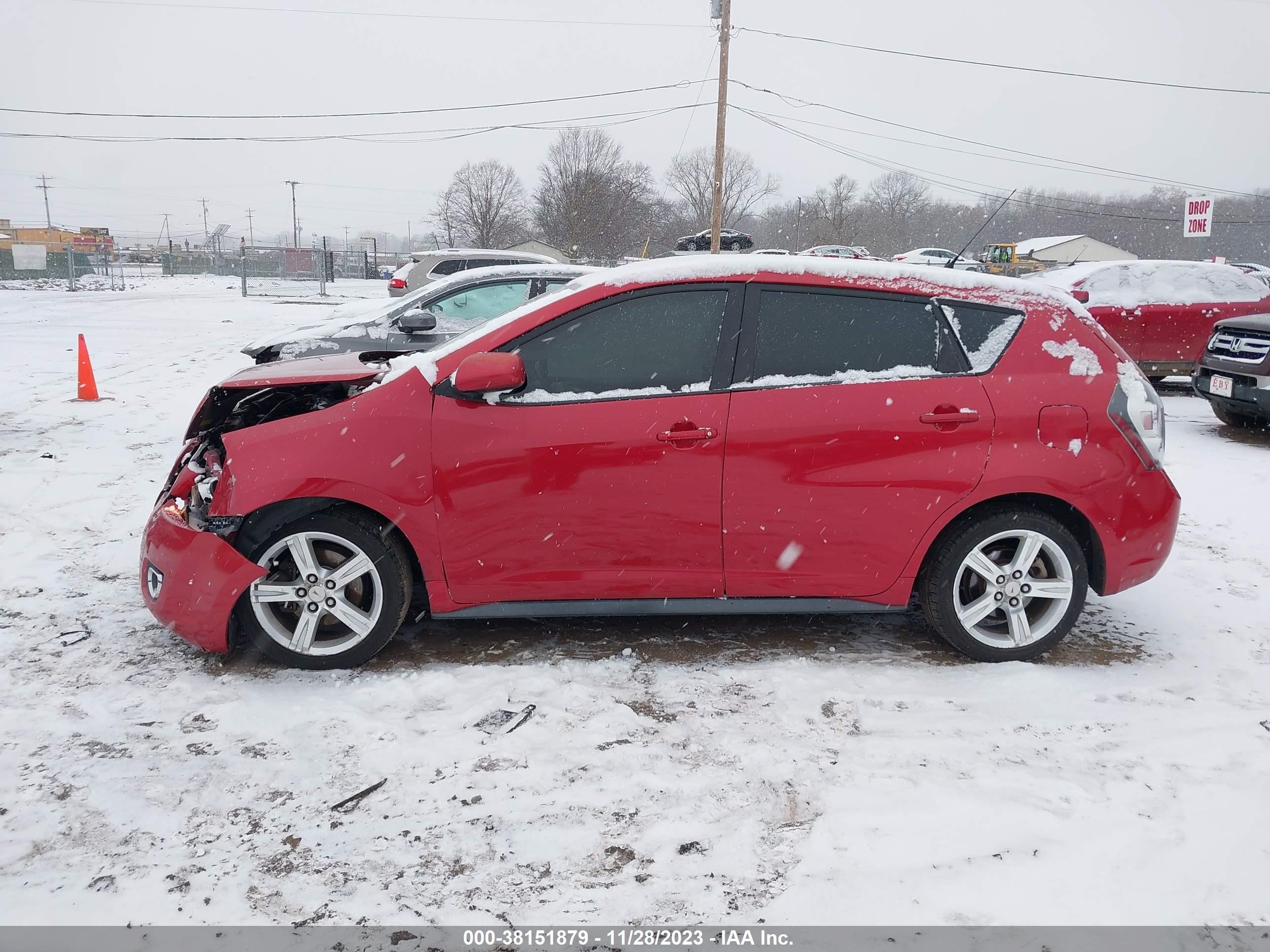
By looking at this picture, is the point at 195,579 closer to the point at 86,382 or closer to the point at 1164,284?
the point at 86,382

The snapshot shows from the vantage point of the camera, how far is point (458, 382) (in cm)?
340

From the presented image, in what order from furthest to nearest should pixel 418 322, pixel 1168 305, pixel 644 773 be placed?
1. pixel 1168 305
2. pixel 418 322
3. pixel 644 773

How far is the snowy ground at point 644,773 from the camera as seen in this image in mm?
2348

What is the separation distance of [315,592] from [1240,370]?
8.81 meters

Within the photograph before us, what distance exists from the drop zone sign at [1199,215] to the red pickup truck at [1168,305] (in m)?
10.2

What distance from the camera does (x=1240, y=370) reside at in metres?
8.30

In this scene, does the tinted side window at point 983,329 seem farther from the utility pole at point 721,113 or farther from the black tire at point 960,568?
the utility pole at point 721,113

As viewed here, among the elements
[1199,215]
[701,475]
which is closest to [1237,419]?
[701,475]

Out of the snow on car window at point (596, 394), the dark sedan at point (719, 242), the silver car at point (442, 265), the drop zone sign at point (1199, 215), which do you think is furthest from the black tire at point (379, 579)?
the dark sedan at point (719, 242)

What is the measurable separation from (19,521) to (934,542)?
5412 millimetres

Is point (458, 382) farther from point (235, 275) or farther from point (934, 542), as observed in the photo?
point (235, 275)
